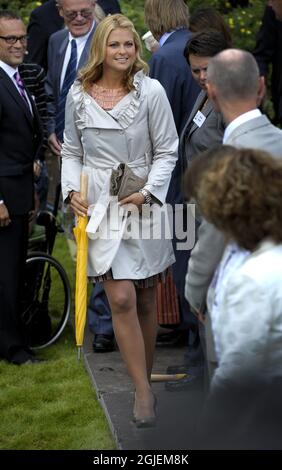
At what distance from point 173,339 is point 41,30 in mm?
3033

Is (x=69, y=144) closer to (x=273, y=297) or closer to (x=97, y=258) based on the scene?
(x=97, y=258)

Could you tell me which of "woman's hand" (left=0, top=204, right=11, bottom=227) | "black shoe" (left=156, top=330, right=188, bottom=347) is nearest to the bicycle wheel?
"woman's hand" (left=0, top=204, right=11, bottom=227)

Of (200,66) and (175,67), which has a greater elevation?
(200,66)

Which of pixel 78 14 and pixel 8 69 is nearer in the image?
pixel 8 69

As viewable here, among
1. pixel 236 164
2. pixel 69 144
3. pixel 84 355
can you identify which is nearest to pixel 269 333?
pixel 236 164

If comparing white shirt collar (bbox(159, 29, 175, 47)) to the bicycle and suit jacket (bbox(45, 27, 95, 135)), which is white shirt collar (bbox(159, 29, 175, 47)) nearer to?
suit jacket (bbox(45, 27, 95, 135))

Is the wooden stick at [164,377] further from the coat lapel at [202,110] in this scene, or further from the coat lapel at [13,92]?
the coat lapel at [13,92]

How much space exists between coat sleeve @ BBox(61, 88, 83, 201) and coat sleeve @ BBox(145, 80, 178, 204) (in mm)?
393

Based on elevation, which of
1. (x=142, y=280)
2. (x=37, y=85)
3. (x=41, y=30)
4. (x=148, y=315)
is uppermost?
(x=37, y=85)

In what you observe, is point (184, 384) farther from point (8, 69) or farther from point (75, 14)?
point (75, 14)

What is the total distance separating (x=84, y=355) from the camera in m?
6.59

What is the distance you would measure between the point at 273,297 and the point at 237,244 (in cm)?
22

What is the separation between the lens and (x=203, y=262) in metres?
3.70

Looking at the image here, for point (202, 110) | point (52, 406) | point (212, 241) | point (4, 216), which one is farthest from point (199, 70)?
point (52, 406)
